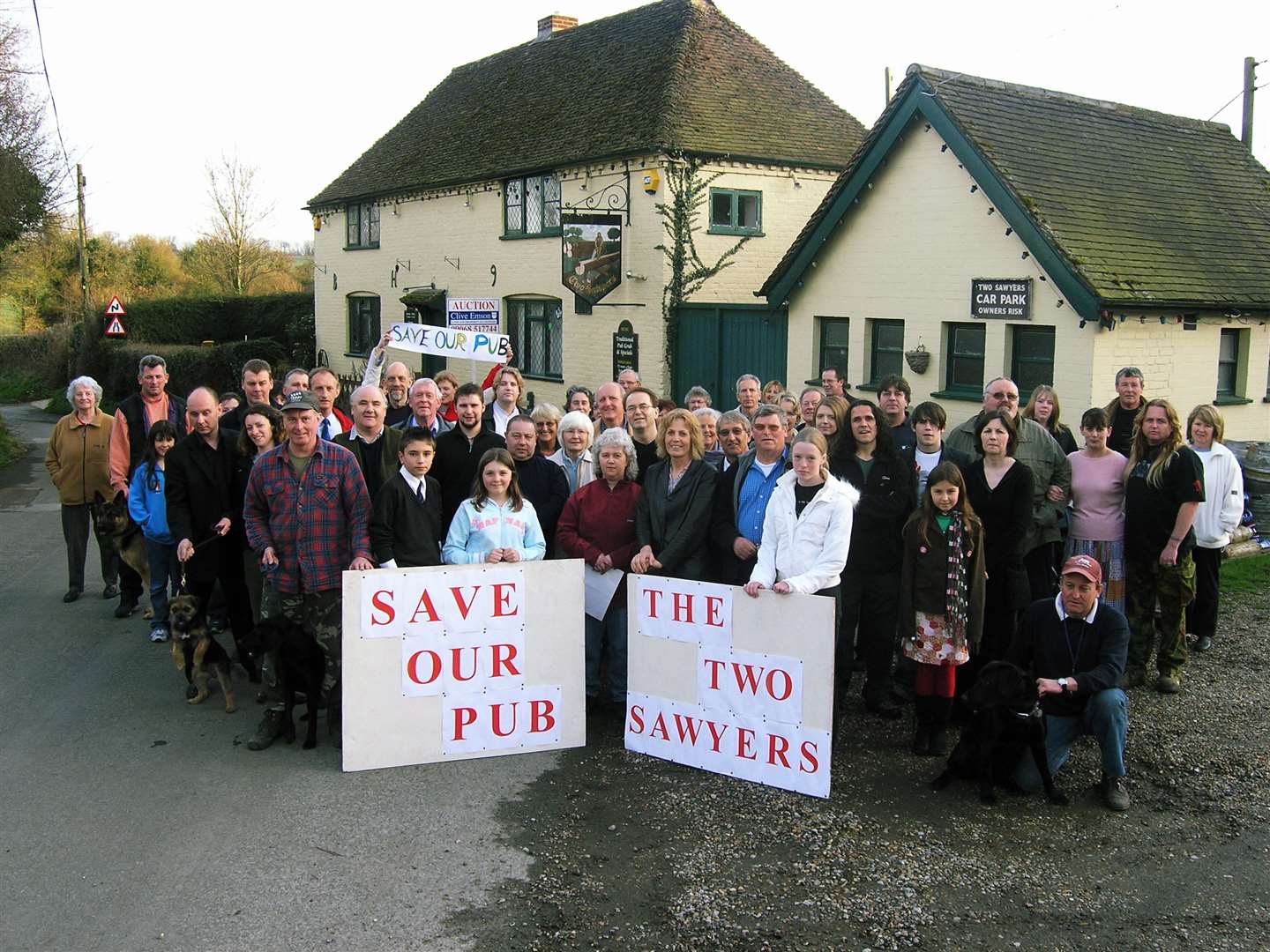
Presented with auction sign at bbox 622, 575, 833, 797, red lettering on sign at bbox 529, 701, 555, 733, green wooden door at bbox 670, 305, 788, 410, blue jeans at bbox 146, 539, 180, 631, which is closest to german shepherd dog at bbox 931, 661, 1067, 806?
auction sign at bbox 622, 575, 833, 797

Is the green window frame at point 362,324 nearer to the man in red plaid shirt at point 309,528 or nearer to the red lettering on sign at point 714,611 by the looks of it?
the man in red plaid shirt at point 309,528

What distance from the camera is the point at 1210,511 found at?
8438 millimetres

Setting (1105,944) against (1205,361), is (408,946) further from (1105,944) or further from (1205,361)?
(1205,361)

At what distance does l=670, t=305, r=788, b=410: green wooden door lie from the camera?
18359 mm

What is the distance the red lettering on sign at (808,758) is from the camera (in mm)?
6055

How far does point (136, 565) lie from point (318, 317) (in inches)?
1036

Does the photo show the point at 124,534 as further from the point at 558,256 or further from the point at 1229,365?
the point at 558,256

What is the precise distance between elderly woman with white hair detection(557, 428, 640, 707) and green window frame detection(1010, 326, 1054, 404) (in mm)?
8409

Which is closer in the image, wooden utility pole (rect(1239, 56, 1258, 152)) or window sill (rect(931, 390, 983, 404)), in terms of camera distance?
window sill (rect(931, 390, 983, 404))

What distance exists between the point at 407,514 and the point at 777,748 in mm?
2639

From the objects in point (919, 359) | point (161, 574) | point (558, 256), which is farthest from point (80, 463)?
point (558, 256)

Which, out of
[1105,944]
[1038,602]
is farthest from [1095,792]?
[1105,944]

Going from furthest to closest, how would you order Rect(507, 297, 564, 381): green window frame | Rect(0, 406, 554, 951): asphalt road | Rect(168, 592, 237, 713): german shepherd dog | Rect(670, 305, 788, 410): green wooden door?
1. Rect(507, 297, 564, 381): green window frame
2. Rect(670, 305, 788, 410): green wooden door
3. Rect(168, 592, 237, 713): german shepherd dog
4. Rect(0, 406, 554, 951): asphalt road

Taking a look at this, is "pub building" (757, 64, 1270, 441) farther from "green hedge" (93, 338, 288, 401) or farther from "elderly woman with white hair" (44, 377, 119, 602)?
"green hedge" (93, 338, 288, 401)
